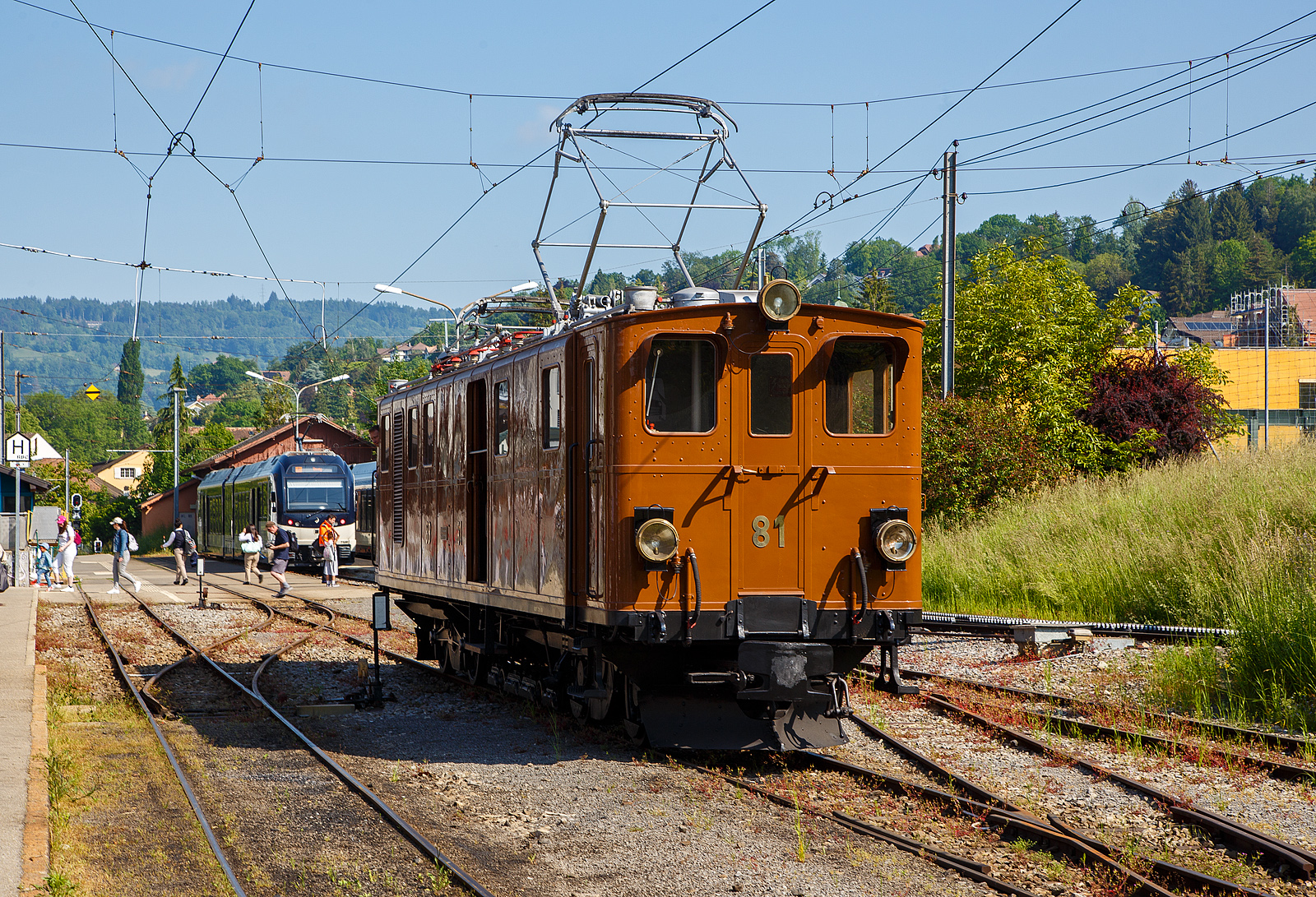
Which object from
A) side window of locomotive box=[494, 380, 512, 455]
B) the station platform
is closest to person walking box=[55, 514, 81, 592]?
the station platform

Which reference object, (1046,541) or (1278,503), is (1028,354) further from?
(1278,503)

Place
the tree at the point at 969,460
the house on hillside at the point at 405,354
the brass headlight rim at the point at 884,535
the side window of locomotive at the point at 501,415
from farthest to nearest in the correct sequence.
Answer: the tree at the point at 969,460, the house on hillside at the point at 405,354, the side window of locomotive at the point at 501,415, the brass headlight rim at the point at 884,535

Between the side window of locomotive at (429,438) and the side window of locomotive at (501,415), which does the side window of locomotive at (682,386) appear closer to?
the side window of locomotive at (501,415)

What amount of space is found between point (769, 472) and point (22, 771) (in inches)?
229

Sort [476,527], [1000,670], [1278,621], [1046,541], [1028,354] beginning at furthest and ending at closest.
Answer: [1028,354]
[1046,541]
[1000,670]
[476,527]
[1278,621]

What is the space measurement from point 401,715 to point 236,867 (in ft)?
17.5

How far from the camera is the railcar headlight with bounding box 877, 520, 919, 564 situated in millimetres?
9477

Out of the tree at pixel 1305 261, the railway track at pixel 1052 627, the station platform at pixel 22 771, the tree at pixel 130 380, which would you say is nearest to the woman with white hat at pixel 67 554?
the station platform at pixel 22 771

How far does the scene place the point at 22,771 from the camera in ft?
30.2

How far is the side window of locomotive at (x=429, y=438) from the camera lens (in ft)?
45.4

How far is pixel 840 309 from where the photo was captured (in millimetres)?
9641

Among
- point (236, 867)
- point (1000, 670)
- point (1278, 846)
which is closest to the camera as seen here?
point (1278, 846)

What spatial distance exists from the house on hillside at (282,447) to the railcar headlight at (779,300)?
54191 mm

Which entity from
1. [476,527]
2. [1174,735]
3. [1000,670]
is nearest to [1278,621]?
[1174,735]
